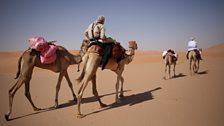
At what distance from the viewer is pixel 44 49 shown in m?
7.69

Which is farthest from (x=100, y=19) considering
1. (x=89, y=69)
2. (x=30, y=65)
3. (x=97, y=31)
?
(x=30, y=65)

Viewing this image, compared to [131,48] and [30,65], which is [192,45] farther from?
[30,65]

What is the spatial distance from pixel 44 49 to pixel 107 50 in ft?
6.32

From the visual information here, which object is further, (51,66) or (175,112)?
(51,66)

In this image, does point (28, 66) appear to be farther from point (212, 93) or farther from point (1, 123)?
point (212, 93)

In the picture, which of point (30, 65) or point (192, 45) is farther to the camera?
point (192, 45)

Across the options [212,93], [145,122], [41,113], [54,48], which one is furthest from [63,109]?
[212,93]

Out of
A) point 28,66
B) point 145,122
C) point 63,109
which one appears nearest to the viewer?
point 145,122

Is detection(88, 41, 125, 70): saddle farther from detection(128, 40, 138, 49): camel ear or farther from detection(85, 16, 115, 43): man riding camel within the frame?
detection(128, 40, 138, 49): camel ear

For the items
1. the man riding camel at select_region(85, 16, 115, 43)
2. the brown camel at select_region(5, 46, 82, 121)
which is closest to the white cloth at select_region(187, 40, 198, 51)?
the brown camel at select_region(5, 46, 82, 121)

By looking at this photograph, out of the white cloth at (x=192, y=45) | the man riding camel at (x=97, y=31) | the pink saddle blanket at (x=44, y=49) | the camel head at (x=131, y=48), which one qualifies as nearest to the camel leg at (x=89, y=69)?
the man riding camel at (x=97, y=31)

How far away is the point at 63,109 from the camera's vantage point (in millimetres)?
7961

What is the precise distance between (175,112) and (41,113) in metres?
3.91

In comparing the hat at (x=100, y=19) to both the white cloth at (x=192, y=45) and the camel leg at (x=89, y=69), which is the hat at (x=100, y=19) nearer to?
the camel leg at (x=89, y=69)
